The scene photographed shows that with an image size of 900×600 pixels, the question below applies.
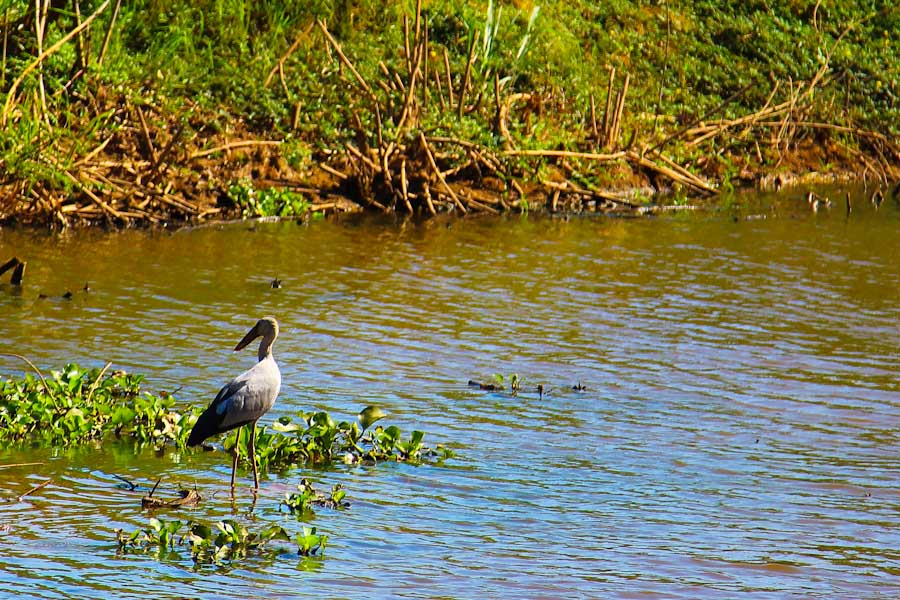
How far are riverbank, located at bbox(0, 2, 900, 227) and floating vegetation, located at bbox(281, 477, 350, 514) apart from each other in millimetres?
8573

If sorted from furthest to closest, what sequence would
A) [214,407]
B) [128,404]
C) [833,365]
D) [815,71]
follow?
[815,71]
[833,365]
[128,404]
[214,407]

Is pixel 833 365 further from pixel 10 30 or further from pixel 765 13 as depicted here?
pixel 765 13

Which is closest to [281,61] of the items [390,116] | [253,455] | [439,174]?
[390,116]

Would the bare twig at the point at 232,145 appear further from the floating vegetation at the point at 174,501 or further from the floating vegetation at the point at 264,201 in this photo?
the floating vegetation at the point at 174,501

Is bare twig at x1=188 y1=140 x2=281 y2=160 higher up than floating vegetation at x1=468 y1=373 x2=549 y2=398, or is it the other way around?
bare twig at x1=188 y1=140 x2=281 y2=160

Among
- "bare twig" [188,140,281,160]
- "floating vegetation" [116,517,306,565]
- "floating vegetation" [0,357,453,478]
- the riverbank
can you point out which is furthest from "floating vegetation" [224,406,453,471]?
"bare twig" [188,140,281,160]

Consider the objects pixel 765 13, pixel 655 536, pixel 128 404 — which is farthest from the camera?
pixel 765 13

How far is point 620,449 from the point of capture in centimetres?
833

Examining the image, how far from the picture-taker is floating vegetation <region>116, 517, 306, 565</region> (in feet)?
20.2

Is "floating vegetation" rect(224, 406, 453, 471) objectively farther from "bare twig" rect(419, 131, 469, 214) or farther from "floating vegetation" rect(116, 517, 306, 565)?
"bare twig" rect(419, 131, 469, 214)

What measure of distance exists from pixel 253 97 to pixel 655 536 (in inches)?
510

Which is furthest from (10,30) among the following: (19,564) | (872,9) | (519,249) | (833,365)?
(872,9)

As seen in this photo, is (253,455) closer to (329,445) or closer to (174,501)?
(174,501)

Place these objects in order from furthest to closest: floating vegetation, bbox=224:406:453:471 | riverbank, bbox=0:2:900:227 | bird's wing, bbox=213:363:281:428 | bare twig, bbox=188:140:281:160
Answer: bare twig, bbox=188:140:281:160, riverbank, bbox=0:2:900:227, floating vegetation, bbox=224:406:453:471, bird's wing, bbox=213:363:281:428
